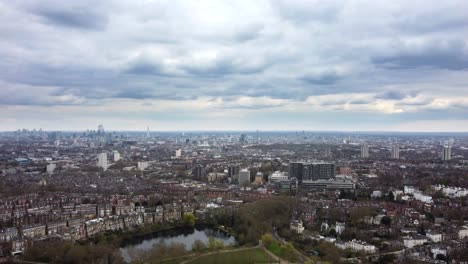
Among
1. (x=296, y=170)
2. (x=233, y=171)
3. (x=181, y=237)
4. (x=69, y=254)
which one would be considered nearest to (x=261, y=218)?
(x=181, y=237)

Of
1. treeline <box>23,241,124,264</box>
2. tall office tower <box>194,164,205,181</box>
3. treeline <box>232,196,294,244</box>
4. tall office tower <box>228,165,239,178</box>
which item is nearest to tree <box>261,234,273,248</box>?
treeline <box>232,196,294,244</box>

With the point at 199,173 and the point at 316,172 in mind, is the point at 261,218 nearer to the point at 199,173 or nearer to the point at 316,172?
the point at 316,172

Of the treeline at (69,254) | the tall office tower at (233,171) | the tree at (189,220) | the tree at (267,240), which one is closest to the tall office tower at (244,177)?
the tall office tower at (233,171)

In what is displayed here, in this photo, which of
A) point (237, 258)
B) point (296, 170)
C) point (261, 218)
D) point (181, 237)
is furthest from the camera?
point (296, 170)

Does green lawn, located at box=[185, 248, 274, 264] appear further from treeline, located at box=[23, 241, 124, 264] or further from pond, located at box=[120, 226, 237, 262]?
treeline, located at box=[23, 241, 124, 264]

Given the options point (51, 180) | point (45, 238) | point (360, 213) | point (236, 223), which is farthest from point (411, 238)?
point (51, 180)

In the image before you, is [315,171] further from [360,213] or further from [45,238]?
[45,238]
